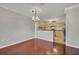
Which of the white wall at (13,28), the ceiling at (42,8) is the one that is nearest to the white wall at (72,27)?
the ceiling at (42,8)

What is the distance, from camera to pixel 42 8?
2.33 metres

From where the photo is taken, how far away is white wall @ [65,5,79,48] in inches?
89.9

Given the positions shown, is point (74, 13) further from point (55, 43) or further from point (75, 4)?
point (55, 43)

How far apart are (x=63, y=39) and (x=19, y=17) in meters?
0.87

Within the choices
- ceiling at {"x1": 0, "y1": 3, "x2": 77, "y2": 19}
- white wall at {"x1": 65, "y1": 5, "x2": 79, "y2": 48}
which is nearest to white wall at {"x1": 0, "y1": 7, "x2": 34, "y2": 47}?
ceiling at {"x1": 0, "y1": 3, "x2": 77, "y2": 19}

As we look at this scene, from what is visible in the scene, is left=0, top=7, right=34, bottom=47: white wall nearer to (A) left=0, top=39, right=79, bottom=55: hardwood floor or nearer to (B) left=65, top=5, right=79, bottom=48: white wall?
(A) left=0, top=39, right=79, bottom=55: hardwood floor

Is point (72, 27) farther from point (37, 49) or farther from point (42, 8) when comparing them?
point (37, 49)

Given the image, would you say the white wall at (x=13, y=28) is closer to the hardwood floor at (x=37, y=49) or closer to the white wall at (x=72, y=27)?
the hardwood floor at (x=37, y=49)

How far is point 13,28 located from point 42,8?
63 centimetres

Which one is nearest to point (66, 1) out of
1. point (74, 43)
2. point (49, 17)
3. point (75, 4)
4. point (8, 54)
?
point (75, 4)

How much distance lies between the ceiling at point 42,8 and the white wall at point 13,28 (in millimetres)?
90

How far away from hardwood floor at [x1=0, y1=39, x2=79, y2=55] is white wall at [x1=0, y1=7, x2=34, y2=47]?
108mm

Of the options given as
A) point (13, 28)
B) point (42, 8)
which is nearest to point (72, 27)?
point (42, 8)

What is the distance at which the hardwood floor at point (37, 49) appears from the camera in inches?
91.4
